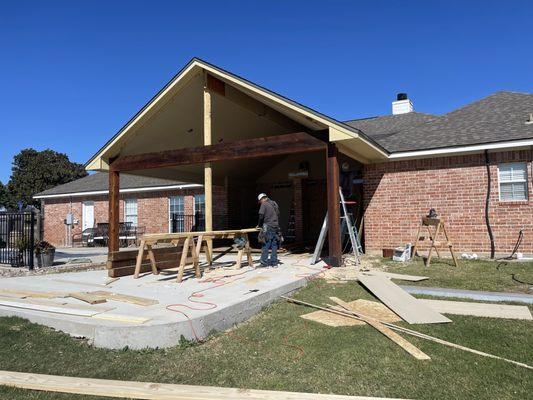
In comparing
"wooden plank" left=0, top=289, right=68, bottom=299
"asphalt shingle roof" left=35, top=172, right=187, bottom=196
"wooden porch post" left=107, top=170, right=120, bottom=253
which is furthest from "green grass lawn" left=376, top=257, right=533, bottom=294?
"asphalt shingle roof" left=35, top=172, right=187, bottom=196

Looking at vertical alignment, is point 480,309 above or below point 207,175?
below

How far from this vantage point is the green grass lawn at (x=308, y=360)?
3557mm

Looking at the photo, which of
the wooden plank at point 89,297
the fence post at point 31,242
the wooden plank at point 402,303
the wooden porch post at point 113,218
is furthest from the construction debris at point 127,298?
the wooden porch post at point 113,218

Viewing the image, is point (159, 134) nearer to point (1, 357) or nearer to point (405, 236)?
point (405, 236)

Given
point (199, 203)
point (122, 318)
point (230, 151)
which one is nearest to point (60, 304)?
point (122, 318)

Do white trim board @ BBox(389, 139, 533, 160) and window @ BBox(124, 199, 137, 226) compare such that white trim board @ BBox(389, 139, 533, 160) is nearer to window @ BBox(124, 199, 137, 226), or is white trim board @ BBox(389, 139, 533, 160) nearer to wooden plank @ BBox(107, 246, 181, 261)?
wooden plank @ BBox(107, 246, 181, 261)

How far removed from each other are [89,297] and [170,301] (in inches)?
47.7

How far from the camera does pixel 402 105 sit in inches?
754

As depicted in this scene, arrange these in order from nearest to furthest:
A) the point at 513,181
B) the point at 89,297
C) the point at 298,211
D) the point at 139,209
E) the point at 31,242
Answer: the point at 89,297, the point at 513,181, the point at 31,242, the point at 298,211, the point at 139,209

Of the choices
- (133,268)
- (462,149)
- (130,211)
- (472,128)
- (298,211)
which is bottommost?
(133,268)

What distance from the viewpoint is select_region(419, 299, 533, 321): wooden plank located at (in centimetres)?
552

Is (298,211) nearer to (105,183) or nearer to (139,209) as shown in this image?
(139,209)

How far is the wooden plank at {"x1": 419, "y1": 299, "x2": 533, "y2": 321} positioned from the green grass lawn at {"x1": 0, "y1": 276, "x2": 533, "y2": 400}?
0.75ft

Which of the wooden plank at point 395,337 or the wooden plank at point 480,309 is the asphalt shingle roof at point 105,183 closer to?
the wooden plank at point 480,309
